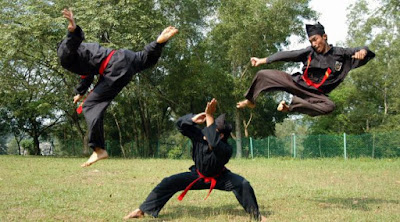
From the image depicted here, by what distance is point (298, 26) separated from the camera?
98.2ft

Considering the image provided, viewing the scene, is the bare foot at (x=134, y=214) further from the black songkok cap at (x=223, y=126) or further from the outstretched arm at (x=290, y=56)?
the outstretched arm at (x=290, y=56)

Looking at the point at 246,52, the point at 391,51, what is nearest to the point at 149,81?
the point at 246,52

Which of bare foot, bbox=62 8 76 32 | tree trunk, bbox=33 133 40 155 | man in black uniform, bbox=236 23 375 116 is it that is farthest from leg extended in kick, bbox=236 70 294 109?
tree trunk, bbox=33 133 40 155

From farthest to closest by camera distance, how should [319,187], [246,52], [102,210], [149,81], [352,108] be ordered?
1. [352,108]
2. [149,81]
3. [246,52]
4. [319,187]
5. [102,210]

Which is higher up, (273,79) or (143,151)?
(273,79)

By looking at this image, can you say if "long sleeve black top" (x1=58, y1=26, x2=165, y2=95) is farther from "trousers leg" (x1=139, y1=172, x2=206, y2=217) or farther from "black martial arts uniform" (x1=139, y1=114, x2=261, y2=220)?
"trousers leg" (x1=139, y1=172, x2=206, y2=217)

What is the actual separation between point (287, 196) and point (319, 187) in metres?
1.98

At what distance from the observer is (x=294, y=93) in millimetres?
7969

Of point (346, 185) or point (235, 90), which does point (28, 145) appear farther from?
point (346, 185)

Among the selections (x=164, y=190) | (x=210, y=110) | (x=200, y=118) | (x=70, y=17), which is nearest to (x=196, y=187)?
(x=164, y=190)

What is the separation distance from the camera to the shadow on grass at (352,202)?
27.0 feet

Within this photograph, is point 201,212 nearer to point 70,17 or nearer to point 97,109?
point 97,109

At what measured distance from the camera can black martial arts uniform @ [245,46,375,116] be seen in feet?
24.6

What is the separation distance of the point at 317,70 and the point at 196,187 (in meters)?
3.07
